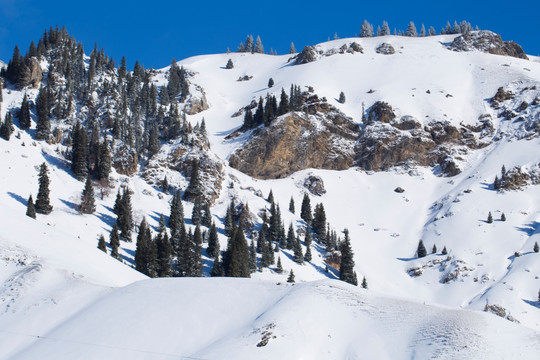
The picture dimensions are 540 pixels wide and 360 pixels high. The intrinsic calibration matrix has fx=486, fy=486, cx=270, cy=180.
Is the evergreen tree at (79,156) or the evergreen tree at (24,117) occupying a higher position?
the evergreen tree at (24,117)

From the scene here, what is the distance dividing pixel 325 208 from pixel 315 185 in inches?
360

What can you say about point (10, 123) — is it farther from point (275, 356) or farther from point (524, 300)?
point (524, 300)

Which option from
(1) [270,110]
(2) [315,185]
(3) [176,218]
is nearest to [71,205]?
(3) [176,218]

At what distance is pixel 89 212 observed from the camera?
254ft

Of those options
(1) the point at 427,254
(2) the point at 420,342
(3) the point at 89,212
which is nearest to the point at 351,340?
(2) the point at 420,342

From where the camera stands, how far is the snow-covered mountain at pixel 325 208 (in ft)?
90.0

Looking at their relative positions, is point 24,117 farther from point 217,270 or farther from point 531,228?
point 531,228

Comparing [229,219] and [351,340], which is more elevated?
[229,219]

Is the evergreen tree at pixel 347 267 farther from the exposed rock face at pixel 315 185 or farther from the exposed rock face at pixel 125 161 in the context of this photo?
the exposed rock face at pixel 125 161

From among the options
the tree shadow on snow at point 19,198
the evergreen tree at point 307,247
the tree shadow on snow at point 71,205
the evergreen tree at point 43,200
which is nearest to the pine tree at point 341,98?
the evergreen tree at point 307,247

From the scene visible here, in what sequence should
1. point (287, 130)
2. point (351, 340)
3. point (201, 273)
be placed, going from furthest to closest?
point (287, 130) → point (201, 273) → point (351, 340)

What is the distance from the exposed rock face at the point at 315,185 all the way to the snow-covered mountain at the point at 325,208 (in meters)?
0.62

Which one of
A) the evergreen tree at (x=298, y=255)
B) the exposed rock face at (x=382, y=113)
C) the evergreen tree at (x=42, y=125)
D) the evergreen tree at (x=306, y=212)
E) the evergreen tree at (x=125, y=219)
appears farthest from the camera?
the exposed rock face at (x=382, y=113)

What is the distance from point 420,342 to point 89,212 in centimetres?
6438
